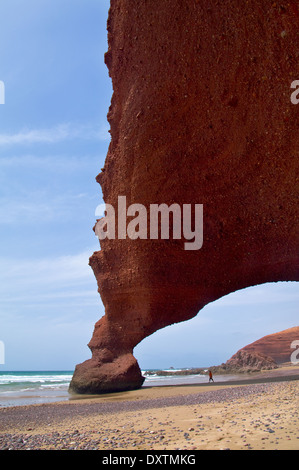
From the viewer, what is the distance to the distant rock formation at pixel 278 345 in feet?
133

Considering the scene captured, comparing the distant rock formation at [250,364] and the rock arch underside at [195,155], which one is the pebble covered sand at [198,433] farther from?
the distant rock formation at [250,364]

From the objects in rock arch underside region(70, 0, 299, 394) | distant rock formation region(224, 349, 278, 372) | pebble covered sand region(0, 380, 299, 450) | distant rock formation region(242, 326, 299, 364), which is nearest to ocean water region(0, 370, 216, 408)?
rock arch underside region(70, 0, 299, 394)

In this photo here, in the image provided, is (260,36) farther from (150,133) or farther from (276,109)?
(150,133)

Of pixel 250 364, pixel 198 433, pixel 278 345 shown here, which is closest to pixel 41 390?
pixel 250 364

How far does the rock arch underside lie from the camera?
29.5 ft

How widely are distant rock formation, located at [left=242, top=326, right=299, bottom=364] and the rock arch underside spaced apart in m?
31.9

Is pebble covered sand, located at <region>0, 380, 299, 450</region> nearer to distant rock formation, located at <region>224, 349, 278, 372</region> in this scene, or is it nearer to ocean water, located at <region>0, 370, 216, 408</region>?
ocean water, located at <region>0, 370, 216, 408</region>

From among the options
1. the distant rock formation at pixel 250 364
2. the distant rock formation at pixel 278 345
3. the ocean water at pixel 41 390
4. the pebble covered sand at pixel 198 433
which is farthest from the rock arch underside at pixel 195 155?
the distant rock formation at pixel 278 345

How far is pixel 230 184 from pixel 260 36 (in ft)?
12.8

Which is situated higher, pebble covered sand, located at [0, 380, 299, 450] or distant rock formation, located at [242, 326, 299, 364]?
pebble covered sand, located at [0, 380, 299, 450]

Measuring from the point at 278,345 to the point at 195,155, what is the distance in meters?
37.2

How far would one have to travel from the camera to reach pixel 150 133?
11.2 m
